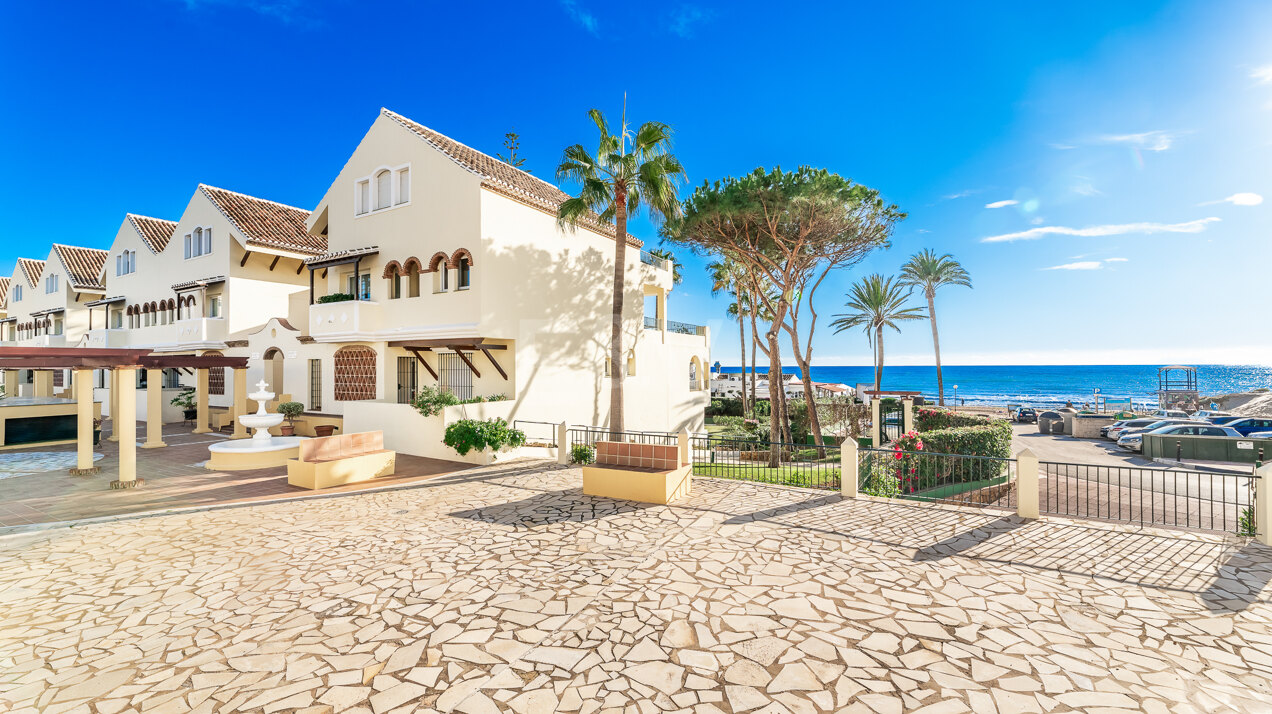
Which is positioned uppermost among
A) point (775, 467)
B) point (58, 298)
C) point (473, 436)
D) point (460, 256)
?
point (58, 298)

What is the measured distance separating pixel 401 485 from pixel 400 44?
16.1 metres

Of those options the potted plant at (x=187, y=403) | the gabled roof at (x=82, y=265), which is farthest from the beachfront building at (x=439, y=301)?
the gabled roof at (x=82, y=265)

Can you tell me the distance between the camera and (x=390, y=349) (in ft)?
61.5

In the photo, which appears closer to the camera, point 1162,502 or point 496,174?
point 1162,502

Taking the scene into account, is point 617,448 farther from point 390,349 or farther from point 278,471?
point 390,349

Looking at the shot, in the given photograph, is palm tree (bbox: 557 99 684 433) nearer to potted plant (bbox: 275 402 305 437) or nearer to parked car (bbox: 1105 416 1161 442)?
potted plant (bbox: 275 402 305 437)

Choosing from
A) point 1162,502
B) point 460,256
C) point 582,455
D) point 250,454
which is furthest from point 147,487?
point 1162,502

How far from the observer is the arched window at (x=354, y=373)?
19375mm

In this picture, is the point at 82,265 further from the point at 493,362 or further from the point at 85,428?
the point at 493,362

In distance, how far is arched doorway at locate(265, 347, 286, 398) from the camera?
2208 centimetres

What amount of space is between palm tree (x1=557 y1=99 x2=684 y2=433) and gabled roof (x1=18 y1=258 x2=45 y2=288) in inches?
1825

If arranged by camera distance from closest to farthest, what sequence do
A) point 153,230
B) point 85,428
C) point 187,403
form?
point 85,428 → point 187,403 → point 153,230

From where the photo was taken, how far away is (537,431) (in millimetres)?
17781

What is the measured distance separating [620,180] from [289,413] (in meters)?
14.9
